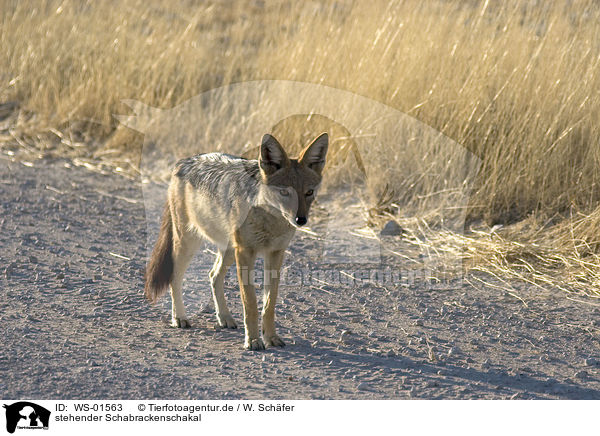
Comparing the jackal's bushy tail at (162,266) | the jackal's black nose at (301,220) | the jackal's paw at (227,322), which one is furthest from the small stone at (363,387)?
the jackal's bushy tail at (162,266)

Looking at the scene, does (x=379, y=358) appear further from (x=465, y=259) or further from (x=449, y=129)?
(x=449, y=129)

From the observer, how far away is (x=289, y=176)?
14.7 ft

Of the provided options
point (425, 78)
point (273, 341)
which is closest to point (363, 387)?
point (273, 341)

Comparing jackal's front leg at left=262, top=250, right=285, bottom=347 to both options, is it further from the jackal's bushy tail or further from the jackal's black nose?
the jackal's bushy tail

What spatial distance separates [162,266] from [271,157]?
104 cm

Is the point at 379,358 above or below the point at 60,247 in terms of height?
above

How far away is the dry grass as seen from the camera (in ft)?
21.3

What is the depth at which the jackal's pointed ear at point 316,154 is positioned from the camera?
4534 millimetres

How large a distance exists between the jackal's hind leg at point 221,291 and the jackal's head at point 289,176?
0.60 meters

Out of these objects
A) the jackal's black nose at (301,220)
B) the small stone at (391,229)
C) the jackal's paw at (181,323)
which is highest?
the jackal's black nose at (301,220)

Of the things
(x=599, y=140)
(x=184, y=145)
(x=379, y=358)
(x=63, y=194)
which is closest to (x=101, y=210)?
(x=63, y=194)

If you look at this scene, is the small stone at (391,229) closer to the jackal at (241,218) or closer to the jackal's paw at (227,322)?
the jackal at (241,218)
